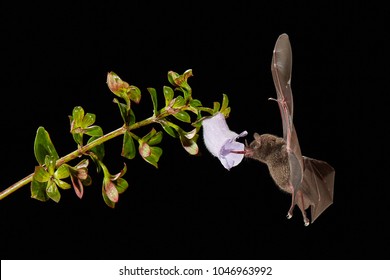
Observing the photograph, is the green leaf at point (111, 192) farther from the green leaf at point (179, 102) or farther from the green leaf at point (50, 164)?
the green leaf at point (179, 102)

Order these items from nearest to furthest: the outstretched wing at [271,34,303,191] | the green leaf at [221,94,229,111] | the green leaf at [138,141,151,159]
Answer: the outstretched wing at [271,34,303,191] < the green leaf at [138,141,151,159] < the green leaf at [221,94,229,111]

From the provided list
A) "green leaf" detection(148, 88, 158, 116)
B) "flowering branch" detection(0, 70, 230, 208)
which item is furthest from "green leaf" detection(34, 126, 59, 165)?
"green leaf" detection(148, 88, 158, 116)

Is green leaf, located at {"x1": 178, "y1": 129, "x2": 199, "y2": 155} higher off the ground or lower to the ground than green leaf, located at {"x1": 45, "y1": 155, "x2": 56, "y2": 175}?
higher

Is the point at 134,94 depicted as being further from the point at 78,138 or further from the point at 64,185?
the point at 64,185

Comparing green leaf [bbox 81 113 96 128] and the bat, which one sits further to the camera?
green leaf [bbox 81 113 96 128]

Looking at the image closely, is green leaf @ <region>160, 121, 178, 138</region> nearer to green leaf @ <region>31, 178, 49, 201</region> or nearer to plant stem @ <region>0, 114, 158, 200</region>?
plant stem @ <region>0, 114, 158, 200</region>

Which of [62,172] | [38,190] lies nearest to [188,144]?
[62,172]

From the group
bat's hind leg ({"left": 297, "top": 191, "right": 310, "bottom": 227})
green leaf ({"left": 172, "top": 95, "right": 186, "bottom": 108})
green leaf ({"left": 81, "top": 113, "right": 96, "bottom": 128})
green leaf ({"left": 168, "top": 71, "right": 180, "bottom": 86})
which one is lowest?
bat's hind leg ({"left": 297, "top": 191, "right": 310, "bottom": 227})

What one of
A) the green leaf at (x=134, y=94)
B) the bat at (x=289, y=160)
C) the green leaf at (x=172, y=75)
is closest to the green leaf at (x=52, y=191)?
the green leaf at (x=134, y=94)
